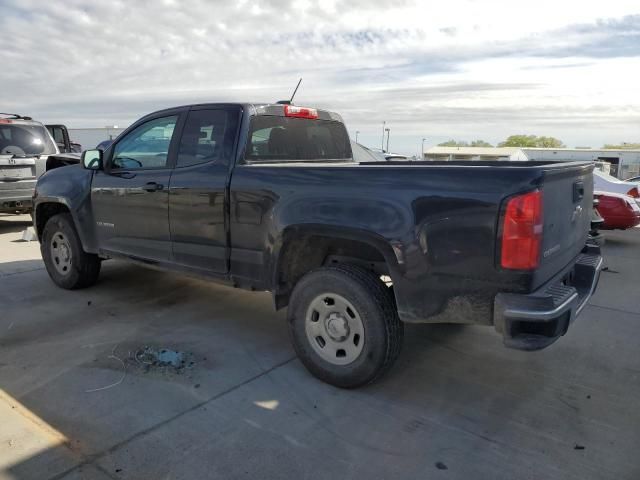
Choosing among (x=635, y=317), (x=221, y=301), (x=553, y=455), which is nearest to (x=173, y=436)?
(x=553, y=455)

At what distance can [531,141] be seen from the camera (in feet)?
292

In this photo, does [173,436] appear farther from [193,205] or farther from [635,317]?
[635,317]

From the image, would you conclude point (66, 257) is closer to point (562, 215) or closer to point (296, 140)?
point (296, 140)

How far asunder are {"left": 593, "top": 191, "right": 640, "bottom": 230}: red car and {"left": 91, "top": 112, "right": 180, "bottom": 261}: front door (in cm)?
785

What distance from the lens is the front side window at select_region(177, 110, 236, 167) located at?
163 inches

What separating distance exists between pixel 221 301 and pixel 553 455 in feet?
11.6

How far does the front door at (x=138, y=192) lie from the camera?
4.57 metres

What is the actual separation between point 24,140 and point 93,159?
5473mm

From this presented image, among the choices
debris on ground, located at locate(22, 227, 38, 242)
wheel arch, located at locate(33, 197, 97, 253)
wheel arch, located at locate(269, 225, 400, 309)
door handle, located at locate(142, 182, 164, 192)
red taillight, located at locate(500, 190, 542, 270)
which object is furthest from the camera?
debris on ground, located at locate(22, 227, 38, 242)

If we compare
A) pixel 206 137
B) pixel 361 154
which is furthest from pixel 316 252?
pixel 361 154

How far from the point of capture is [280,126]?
4484 mm

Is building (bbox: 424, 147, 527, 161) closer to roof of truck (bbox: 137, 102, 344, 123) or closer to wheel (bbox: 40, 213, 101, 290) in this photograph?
roof of truck (bbox: 137, 102, 344, 123)

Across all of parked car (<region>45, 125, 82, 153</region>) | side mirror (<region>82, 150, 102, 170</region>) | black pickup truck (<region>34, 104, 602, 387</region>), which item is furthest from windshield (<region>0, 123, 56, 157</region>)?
side mirror (<region>82, 150, 102, 170</region>)

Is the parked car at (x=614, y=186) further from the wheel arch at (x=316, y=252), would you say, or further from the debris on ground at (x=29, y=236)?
the debris on ground at (x=29, y=236)
